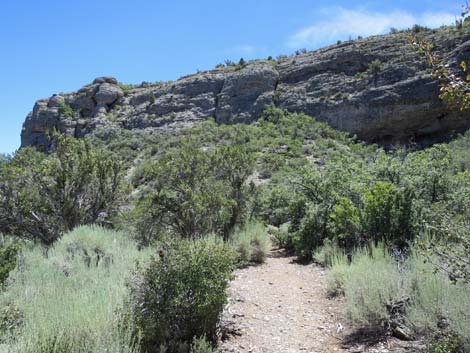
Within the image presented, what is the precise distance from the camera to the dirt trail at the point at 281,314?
4.96 meters

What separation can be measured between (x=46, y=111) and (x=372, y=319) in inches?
1793

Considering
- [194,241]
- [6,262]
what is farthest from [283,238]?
[6,262]

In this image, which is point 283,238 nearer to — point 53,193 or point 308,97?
point 53,193

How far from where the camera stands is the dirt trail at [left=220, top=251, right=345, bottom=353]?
16.3 feet

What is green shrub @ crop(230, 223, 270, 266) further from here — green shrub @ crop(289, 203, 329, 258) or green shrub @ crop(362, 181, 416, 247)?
green shrub @ crop(362, 181, 416, 247)

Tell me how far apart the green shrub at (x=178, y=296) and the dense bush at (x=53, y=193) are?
621 centimetres

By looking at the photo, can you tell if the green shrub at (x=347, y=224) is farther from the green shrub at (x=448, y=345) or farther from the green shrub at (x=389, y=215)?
A: the green shrub at (x=448, y=345)

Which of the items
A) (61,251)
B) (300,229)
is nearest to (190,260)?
(61,251)

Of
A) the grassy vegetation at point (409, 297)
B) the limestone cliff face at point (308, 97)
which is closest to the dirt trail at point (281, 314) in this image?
the grassy vegetation at point (409, 297)

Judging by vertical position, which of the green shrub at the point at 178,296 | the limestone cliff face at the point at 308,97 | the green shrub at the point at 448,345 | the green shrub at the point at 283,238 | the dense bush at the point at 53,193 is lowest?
the green shrub at the point at 283,238

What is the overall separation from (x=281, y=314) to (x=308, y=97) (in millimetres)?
28330

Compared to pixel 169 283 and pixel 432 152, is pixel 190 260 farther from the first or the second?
pixel 432 152

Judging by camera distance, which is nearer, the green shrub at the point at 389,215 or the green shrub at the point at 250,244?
the green shrub at the point at 389,215

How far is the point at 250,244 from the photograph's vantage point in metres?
9.81
